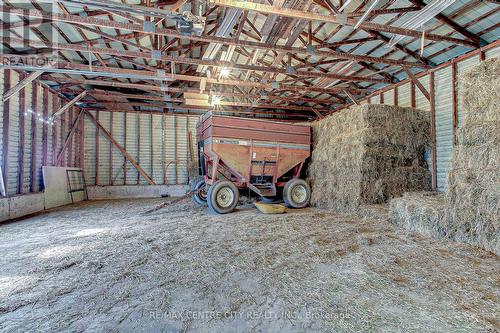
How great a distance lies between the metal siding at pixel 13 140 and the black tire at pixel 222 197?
15.7ft

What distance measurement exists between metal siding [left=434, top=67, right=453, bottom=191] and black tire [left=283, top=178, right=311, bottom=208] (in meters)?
3.17

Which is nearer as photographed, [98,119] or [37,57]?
[37,57]

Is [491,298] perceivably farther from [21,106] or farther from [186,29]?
[21,106]

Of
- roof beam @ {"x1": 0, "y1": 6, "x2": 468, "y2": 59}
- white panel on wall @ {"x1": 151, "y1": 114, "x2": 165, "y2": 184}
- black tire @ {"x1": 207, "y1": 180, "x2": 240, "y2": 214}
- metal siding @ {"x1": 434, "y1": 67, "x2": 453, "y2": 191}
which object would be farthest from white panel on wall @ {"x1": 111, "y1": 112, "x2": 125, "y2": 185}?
metal siding @ {"x1": 434, "y1": 67, "x2": 453, "y2": 191}

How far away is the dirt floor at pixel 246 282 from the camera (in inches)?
67.6

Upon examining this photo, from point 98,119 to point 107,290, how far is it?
9.74 m

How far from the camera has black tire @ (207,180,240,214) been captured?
19.1 ft

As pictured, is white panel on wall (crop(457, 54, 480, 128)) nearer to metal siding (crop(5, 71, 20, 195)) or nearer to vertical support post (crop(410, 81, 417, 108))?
vertical support post (crop(410, 81, 417, 108))

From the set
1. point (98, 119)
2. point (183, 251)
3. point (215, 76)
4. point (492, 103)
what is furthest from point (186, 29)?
point (98, 119)

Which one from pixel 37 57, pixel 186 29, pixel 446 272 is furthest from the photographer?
pixel 37 57

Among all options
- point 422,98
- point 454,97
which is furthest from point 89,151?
point 454,97

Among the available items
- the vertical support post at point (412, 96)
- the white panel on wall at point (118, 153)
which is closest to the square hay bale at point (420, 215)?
the vertical support post at point (412, 96)

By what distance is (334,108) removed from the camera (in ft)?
35.6

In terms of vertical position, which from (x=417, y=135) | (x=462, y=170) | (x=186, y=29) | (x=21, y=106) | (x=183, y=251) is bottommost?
(x=183, y=251)
